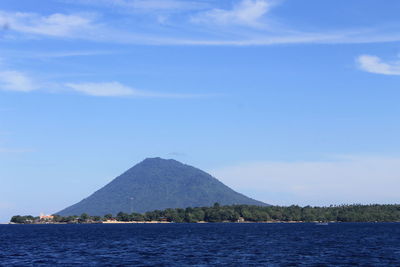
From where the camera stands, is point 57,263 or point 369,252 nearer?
point 57,263

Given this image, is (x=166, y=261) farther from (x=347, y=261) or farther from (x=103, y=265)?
(x=347, y=261)

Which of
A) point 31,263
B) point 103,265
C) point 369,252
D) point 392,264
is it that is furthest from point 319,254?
point 31,263

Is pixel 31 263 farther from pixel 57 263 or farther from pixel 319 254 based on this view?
pixel 319 254

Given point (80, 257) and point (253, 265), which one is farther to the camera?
point (80, 257)

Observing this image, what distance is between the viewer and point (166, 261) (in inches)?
3907

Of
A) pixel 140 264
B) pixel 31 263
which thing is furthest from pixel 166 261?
pixel 31 263

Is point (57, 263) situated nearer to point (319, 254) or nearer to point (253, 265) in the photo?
point (253, 265)

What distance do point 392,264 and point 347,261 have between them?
8.03 meters

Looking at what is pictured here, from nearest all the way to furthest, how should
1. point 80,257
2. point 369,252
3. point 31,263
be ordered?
point 31,263
point 80,257
point 369,252

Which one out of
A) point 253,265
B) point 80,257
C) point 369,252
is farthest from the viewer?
point 369,252

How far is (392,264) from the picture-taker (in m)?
93.1

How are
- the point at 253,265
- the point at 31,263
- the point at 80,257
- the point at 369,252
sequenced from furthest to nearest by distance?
the point at 369,252
the point at 80,257
the point at 31,263
the point at 253,265

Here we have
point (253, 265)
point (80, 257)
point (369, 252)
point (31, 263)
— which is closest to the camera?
point (253, 265)

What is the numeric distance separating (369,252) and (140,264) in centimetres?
5168
